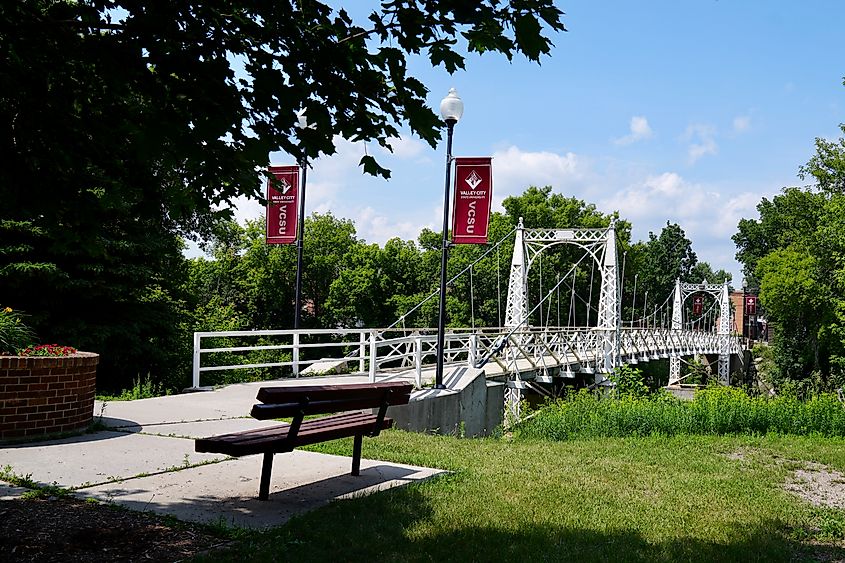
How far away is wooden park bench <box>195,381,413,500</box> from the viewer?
5.09 meters

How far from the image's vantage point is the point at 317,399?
18.1 ft

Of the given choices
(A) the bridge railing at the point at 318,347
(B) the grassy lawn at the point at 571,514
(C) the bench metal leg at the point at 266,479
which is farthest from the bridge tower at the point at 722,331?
(C) the bench metal leg at the point at 266,479

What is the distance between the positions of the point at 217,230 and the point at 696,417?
686 inches

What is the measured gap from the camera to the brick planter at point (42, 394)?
721 centimetres

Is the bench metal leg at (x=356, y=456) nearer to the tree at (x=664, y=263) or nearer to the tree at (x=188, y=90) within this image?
the tree at (x=188, y=90)

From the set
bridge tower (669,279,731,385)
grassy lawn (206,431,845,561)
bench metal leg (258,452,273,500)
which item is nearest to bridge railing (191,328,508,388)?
grassy lawn (206,431,845,561)

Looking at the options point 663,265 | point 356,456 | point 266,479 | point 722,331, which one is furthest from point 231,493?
point 663,265

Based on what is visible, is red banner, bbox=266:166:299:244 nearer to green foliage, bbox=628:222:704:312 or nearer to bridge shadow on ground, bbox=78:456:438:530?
bridge shadow on ground, bbox=78:456:438:530

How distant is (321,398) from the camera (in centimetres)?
555

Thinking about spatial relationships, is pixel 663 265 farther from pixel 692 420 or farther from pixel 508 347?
pixel 692 420

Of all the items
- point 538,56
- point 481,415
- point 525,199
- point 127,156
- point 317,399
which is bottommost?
point 481,415

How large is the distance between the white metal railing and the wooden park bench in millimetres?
4282

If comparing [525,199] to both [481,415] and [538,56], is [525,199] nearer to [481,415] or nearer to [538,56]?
[481,415]

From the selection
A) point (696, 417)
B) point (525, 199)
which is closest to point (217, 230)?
point (696, 417)
